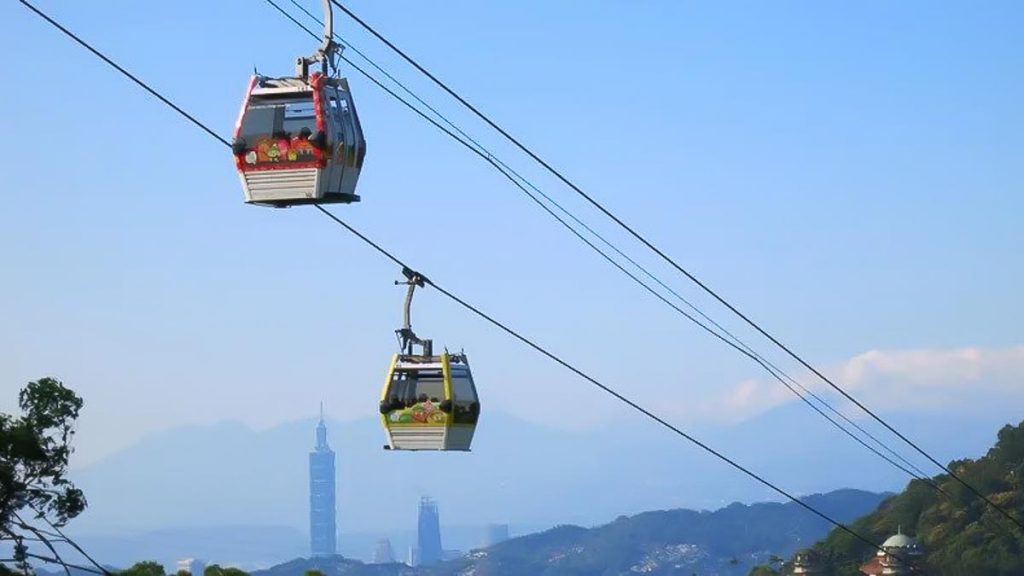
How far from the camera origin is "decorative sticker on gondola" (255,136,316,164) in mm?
27141

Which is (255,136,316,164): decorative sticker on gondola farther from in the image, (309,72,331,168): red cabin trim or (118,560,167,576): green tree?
(118,560,167,576): green tree

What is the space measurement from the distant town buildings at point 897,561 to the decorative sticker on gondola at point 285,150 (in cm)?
12736

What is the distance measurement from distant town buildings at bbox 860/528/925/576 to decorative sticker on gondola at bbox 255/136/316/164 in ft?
418

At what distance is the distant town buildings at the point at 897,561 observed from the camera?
155750 millimetres

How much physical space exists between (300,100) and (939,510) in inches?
6141

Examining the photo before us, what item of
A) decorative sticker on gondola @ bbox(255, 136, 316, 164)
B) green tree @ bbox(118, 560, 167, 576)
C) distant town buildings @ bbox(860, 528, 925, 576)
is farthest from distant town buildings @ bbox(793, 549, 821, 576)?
decorative sticker on gondola @ bbox(255, 136, 316, 164)

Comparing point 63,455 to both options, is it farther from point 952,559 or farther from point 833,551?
point 833,551

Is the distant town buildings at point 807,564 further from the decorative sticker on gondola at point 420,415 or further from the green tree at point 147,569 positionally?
the decorative sticker on gondola at point 420,415

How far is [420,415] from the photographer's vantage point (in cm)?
3241

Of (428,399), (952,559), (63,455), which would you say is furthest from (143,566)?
(952,559)

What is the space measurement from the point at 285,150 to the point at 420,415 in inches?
247

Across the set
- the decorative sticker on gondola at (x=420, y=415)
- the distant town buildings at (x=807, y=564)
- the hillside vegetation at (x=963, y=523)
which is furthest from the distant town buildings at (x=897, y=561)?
the decorative sticker on gondola at (x=420, y=415)

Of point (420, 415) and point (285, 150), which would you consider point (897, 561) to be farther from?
point (285, 150)

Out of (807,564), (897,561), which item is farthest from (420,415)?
(807,564)
